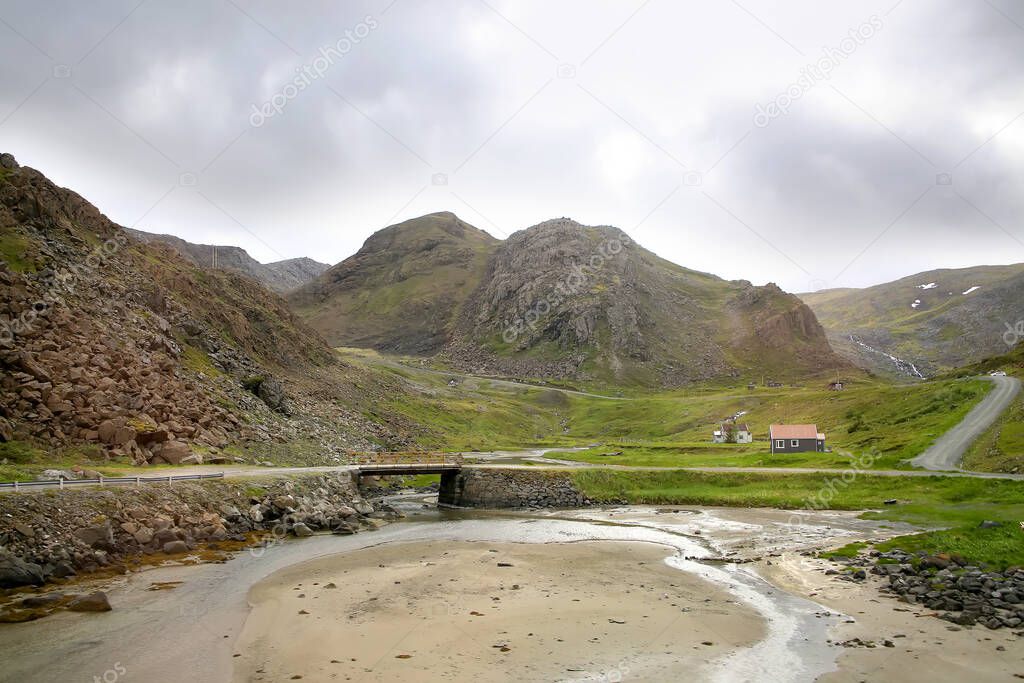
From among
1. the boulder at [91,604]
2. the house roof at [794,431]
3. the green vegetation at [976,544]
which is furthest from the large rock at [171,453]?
the house roof at [794,431]

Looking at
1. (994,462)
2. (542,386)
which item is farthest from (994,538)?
(542,386)

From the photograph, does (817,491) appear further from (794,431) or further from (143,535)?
(143,535)

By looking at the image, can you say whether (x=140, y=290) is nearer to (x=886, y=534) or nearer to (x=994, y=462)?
(x=886, y=534)

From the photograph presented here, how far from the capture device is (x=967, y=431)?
233 feet

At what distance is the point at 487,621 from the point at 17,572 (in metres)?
18.9

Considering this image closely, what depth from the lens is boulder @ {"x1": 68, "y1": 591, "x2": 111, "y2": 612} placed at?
2311 centimetres

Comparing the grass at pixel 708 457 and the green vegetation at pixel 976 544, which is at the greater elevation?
the grass at pixel 708 457

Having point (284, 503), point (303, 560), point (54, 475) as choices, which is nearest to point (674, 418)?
point (284, 503)

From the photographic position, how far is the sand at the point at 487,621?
60.6 feet

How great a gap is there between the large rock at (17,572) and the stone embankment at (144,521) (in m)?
0.04

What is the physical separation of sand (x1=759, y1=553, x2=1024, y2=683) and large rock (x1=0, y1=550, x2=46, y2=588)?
29097 mm

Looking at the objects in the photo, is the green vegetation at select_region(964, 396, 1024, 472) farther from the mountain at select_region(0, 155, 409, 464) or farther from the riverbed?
the mountain at select_region(0, 155, 409, 464)

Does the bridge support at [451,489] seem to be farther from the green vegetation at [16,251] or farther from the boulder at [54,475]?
the green vegetation at [16,251]

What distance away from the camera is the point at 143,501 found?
34344 mm
